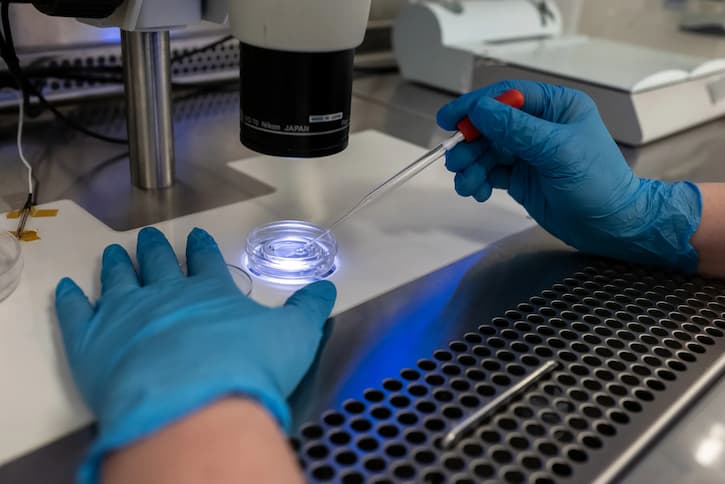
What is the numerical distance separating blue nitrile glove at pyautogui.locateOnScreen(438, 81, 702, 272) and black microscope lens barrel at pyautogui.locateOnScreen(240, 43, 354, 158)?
0.22 m

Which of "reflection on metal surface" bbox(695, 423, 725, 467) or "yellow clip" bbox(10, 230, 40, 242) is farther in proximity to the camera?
"yellow clip" bbox(10, 230, 40, 242)

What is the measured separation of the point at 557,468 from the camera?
0.58 meters

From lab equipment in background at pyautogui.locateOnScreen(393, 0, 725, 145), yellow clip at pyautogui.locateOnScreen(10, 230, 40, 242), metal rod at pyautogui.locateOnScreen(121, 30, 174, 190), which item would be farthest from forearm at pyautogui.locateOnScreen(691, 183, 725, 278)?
yellow clip at pyautogui.locateOnScreen(10, 230, 40, 242)

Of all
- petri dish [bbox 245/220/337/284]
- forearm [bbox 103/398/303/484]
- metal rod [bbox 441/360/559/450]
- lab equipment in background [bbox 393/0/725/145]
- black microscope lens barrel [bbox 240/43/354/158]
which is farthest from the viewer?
lab equipment in background [bbox 393/0/725/145]

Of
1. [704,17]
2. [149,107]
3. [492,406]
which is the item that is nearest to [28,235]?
[149,107]

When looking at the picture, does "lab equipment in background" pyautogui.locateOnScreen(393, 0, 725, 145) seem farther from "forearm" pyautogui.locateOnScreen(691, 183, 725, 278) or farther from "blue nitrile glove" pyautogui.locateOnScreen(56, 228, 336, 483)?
"blue nitrile glove" pyautogui.locateOnScreen(56, 228, 336, 483)

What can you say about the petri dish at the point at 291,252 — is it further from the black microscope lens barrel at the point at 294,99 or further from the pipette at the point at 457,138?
the black microscope lens barrel at the point at 294,99

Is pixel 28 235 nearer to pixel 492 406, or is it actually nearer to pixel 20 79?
pixel 20 79

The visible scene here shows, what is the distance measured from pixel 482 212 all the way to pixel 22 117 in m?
0.88

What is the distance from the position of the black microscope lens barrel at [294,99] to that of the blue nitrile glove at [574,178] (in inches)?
8.6

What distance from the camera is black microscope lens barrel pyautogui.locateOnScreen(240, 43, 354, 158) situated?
0.72 meters

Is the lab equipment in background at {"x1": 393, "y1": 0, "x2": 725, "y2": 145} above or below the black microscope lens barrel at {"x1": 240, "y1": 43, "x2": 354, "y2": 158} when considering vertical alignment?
below

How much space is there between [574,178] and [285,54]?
1.47ft

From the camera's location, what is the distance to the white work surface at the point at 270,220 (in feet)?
2.03
